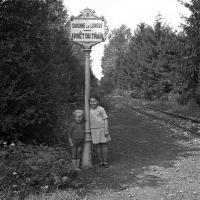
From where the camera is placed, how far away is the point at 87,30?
8.22m

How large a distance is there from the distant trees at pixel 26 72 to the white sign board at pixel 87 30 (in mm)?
603

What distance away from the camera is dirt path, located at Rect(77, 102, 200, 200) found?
20.0ft

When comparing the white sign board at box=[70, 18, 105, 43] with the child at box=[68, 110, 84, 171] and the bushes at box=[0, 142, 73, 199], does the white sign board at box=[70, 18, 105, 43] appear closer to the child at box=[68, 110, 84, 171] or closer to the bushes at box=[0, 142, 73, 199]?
the child at box=[68, 110, 84, 171]

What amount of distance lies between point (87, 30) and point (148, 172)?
3394mm

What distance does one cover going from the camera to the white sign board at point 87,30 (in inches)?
323

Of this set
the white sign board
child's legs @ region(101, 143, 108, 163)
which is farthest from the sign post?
child's legs @ region(101, 143, 108, 163)

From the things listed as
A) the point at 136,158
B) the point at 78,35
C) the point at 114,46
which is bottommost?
the point at 136,158

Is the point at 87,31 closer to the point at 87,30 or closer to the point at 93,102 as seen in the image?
the point at 87,30

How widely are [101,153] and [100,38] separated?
260 centimetres

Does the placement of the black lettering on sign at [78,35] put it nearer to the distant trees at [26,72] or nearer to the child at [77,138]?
the distant trees at [26,72]

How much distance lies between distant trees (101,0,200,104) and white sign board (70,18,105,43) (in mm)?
15194

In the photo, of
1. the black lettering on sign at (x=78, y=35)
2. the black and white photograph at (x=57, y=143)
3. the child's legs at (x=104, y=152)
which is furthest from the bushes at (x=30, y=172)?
the black lettering on sign at (x=78, y=35)

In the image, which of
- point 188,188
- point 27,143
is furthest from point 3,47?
point 188,188

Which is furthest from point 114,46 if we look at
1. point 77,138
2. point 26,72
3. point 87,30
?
point 26,72
